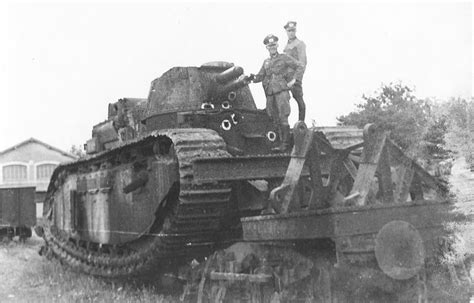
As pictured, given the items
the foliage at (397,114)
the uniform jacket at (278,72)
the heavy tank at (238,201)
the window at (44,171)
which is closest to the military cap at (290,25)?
the uniform jacket at (278,72)

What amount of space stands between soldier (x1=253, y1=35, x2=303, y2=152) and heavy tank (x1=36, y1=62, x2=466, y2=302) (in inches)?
8.6

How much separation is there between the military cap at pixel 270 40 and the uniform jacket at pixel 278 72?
202 mm

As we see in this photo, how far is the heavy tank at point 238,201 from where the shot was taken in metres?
5.48

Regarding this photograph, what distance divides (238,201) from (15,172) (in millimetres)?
38414

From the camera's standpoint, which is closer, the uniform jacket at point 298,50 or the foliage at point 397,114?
the uniform jacket at point 298,50

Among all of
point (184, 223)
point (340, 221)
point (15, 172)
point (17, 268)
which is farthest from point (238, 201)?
point (15, 172)

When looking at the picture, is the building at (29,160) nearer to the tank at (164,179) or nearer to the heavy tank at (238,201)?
the heavy tank at (238,201)

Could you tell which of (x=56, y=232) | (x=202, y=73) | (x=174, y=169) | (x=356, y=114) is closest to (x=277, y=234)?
(x=174, y=169)

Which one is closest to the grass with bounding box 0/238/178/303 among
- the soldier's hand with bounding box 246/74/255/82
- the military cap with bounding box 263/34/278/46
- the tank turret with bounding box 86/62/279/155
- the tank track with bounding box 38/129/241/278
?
the tank track with bounding box 38/129/241/278

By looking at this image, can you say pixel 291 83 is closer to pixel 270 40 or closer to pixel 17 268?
pixel 270 40

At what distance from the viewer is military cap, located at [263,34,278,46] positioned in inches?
378

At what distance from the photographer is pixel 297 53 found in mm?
9797

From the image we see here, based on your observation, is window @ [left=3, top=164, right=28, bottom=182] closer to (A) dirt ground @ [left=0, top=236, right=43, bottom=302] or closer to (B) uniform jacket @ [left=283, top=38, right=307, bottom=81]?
(A) dirt ground @ [left=0, top=236, right=43, bottom=302]

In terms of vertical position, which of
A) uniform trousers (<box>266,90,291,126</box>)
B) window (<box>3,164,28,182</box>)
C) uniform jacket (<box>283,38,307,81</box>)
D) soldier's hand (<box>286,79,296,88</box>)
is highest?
window (<box>3,164,28,182</box>)
